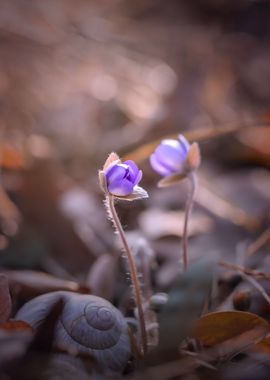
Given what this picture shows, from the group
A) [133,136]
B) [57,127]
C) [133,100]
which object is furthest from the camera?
[133,100]

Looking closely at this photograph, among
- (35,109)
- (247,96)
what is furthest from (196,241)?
(247,96)

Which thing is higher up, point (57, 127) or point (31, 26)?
point (31, 26)

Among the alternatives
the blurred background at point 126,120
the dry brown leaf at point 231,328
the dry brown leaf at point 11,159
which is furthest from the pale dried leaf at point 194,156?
the dry brown leaf at point 11,159

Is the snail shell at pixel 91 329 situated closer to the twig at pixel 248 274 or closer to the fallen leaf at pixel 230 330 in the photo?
the fallen leaf at pixel 230 330

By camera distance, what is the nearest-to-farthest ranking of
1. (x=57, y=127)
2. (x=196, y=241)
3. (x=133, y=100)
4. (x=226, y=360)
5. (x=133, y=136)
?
(x=226, y=360) → (x=196, y=241) → (x=133, y=136) → (x=57, y=127) → (x=133, y=100)

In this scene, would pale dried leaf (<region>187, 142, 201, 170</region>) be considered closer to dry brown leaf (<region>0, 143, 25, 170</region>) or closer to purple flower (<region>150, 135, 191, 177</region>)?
purple flower (<region>150, 135, 191, 177</region>)

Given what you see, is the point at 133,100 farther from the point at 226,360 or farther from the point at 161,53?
the point at 226,360

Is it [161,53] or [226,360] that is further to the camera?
[161,53]
